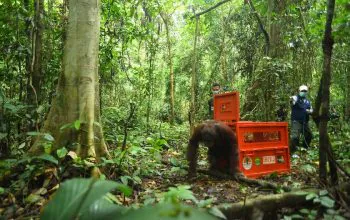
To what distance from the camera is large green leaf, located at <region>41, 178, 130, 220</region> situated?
138 centimetres

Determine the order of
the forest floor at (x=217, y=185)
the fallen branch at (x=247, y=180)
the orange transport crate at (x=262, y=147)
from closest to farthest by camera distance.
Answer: the forest floor at (x=217, y=185)
the fallen branch at (x=247, y=180)
the orange transport crate at (x=262, y=147)

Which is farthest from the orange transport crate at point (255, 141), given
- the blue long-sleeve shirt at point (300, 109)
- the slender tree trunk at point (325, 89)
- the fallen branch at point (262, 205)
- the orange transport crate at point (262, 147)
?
the blue long-sleeve shirt at point (300, 109)

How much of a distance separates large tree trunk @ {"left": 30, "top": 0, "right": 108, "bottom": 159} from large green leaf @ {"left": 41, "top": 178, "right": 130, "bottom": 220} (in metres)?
2.79

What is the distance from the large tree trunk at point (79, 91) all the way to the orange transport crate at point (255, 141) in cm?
200

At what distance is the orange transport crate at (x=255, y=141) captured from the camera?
17.8 ft

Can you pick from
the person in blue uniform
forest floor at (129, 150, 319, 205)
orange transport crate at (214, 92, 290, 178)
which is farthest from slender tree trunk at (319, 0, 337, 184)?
the person in blue uniform

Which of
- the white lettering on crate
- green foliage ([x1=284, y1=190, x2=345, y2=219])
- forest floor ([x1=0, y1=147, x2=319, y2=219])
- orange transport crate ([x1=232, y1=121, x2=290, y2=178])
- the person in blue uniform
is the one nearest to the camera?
green foliage ([x1=284, y1=190, x2=345, y2=219])

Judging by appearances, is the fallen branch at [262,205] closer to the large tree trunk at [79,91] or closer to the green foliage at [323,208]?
the green foliage at [323,208]

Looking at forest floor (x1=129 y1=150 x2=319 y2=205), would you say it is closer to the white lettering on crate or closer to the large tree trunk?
the white lettering on crate

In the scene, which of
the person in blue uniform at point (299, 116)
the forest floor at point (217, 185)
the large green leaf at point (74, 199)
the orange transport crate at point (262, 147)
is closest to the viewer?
the large green leaf at point (74, 199)

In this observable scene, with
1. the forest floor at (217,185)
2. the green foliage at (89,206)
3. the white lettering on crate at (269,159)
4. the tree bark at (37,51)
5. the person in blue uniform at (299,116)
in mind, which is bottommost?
the forest floor at (217,185)

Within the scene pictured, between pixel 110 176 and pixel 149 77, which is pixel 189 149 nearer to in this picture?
pixel 110 176

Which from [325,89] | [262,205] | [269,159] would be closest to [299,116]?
[269,159]

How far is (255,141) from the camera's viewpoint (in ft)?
19.0
